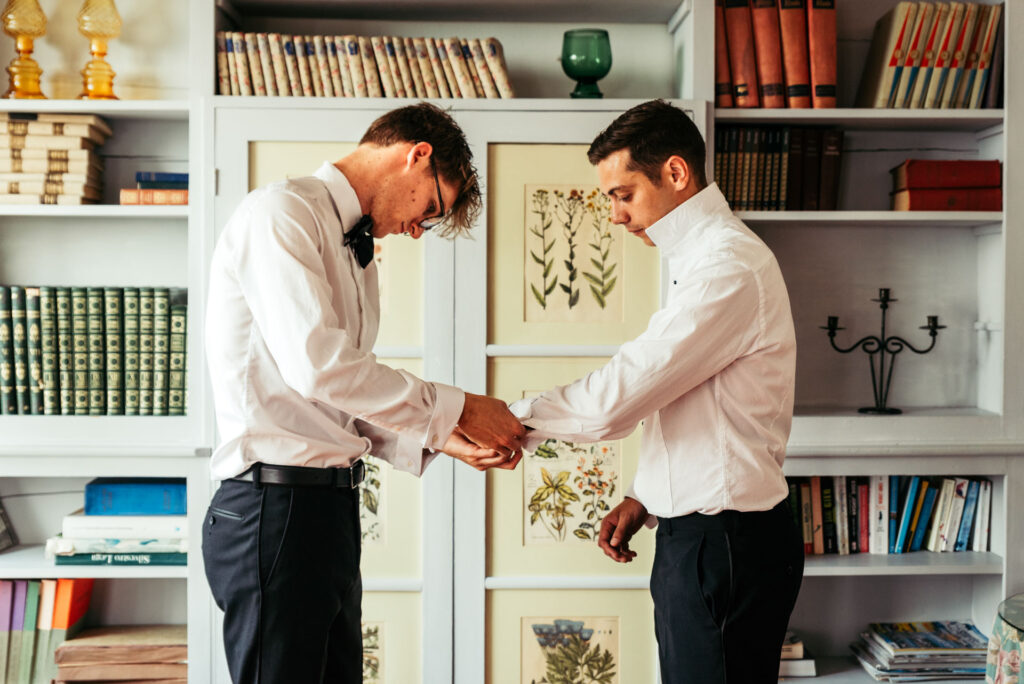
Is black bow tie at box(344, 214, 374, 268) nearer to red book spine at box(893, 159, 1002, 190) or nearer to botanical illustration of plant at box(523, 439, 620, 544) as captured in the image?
botanical illustration of plant at box(523, 439, 620, 544)

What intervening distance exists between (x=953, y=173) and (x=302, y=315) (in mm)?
2047

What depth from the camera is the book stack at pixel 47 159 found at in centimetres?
252

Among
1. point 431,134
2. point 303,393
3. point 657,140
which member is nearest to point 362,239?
point 431,134

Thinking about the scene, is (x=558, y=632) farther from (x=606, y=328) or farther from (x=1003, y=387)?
(x=1003, y=387)

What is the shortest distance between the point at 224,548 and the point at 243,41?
1493mm

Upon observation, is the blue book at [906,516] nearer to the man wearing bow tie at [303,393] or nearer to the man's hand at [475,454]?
the man's hand at [475,454]

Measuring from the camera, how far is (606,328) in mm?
2492

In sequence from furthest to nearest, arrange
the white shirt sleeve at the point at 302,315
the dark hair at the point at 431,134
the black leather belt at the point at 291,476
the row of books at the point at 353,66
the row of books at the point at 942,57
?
1. the row of books at the point at 942,57
2. the row of books at the point at 353,66
3. the dark hair at the point at 431,134
4. the black leather belt at the point at 291,476
5. the white shirt sleeve at the point at 302,315

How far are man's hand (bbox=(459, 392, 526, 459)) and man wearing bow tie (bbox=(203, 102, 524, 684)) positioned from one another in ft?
0.28

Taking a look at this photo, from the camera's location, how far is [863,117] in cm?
255

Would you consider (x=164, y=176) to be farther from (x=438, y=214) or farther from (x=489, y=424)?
(x=489, y=424)

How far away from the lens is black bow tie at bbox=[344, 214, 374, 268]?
1.64 m

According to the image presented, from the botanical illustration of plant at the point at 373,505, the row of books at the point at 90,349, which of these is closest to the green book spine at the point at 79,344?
the row of books at the point at 90,349

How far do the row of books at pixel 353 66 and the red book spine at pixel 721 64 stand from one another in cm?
61
